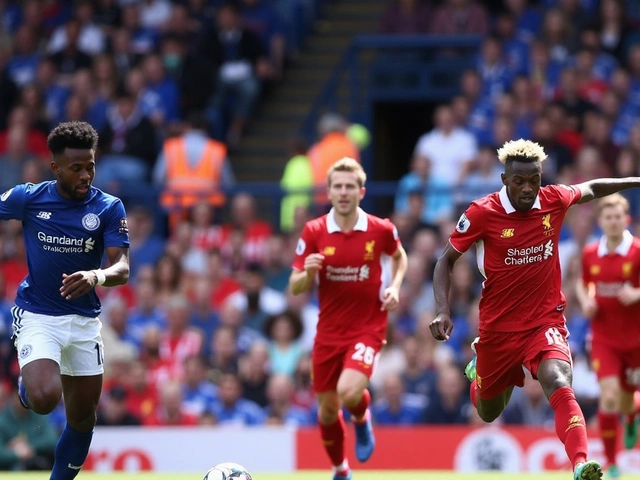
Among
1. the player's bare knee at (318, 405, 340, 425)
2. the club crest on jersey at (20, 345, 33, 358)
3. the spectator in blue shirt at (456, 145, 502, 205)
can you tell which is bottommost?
the player's bare knee at (318, 405, 340, 425)

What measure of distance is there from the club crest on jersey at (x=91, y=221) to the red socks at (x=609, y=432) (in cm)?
534

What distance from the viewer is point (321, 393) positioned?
1142 centimetres

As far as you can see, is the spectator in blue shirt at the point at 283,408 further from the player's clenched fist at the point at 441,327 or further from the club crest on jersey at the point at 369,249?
the player's clenched fist at the point at 441,327

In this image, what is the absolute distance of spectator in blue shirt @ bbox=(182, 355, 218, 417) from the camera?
15422 millimetres

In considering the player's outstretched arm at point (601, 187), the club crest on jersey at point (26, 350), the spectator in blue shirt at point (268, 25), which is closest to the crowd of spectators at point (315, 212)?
the spectator in blue shirt at point (268, 25)

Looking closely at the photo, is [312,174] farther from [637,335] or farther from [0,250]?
[637,335]

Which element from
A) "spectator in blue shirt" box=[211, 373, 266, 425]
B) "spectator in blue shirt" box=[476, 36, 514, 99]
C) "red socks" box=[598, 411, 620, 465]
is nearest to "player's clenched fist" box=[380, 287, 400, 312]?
"red socks" box=[598, 411, 620, 465]

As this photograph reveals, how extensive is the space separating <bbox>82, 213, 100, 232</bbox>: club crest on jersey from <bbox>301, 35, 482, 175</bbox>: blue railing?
9638 mm

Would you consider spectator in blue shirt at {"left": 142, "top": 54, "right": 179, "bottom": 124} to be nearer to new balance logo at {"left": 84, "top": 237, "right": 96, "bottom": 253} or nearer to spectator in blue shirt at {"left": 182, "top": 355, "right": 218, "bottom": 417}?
spectator in blue shirt at {"left": 182, "top": 355, "right": 218, "bottom": 417}

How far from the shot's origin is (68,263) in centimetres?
959

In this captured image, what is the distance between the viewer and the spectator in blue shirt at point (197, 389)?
607 inches

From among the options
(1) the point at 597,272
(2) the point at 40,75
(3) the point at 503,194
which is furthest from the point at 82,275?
(2) the point at 40,75

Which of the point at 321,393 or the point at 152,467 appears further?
the point at 152,467

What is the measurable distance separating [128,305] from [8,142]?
343 centimetres
